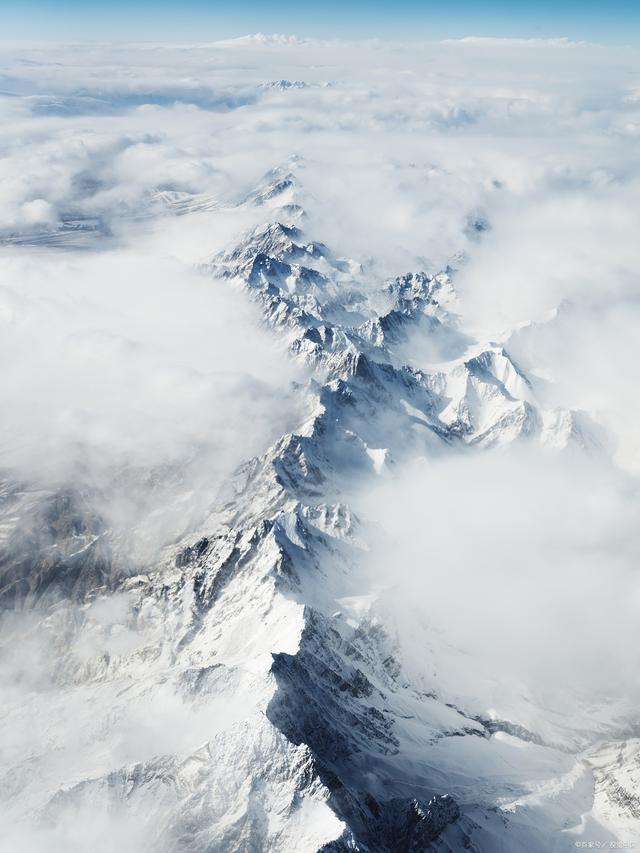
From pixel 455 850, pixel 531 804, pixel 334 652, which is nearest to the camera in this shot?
pixel 455 850

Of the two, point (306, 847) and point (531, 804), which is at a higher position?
point (306, 847)

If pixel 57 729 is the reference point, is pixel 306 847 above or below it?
above

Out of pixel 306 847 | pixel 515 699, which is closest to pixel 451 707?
pixel 515 699

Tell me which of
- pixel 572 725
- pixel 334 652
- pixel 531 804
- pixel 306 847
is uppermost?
pixel 306 847

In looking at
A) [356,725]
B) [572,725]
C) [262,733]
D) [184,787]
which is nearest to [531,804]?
[356,725]

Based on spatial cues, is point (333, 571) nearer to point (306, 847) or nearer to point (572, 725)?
point (572, 725)

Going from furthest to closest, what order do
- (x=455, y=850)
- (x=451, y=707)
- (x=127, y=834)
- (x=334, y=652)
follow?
1. (x=451, y=707)
2. (x=334, y=652)
3. (x=455, y=850)
4. (x=127, y=834)

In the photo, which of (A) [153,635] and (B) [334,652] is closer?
(B) [334,652]

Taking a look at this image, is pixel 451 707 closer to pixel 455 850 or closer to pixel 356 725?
pixel 356 725

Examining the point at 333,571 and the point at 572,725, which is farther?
the point at 333,571
